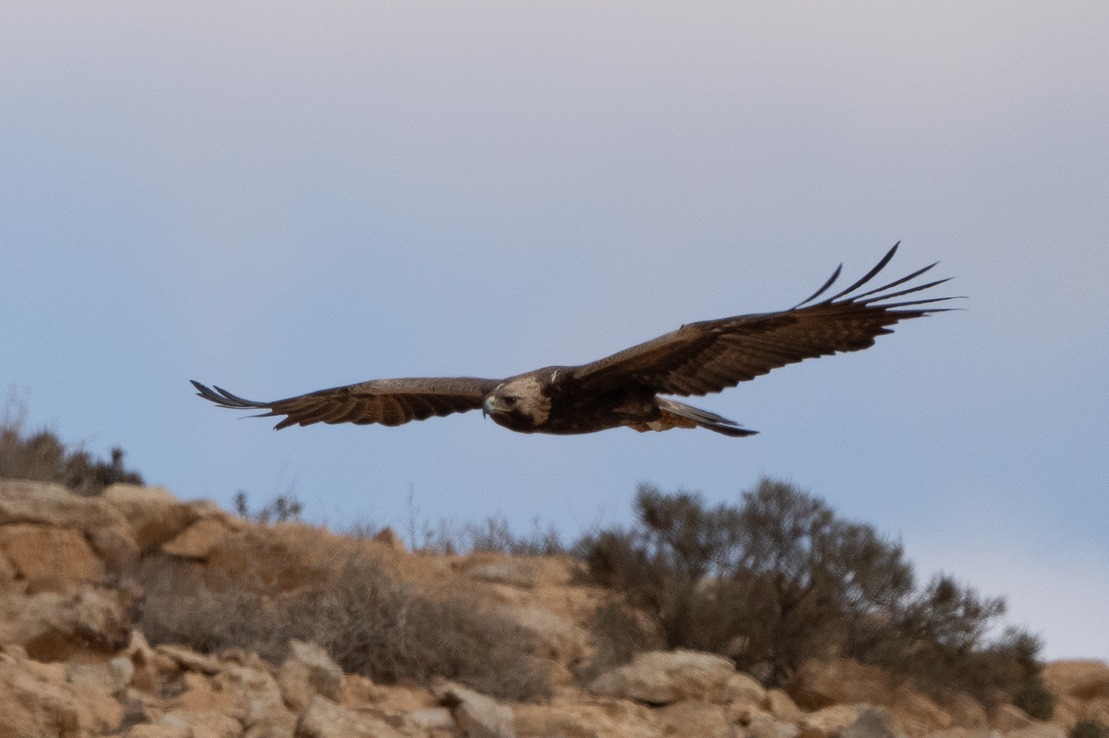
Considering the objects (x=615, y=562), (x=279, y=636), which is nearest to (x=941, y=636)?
(x=615, y=562)

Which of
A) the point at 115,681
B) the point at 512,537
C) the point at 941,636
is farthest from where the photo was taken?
the point at 512,537

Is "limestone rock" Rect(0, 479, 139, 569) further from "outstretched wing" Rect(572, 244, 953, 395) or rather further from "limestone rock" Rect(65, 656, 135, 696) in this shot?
"outstretched wing" Rect(572, 244, 953, 395)

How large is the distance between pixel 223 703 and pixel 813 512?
7.53 metres

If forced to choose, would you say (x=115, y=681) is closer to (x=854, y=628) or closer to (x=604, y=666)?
(x=604, y=666)

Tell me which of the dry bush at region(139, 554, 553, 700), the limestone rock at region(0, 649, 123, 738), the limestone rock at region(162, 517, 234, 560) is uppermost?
the limestone rock at region(162, 517, 234, 560)

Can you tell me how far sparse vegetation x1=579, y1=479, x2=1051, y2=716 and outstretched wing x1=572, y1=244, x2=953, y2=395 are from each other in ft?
21.0

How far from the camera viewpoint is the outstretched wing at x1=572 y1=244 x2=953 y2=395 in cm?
781

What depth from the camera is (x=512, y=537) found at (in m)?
18.8

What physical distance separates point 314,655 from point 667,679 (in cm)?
294

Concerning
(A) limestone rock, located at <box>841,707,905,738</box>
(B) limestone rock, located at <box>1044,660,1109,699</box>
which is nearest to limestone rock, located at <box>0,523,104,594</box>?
(A) limestone rock, located at <box>841,707,905,738</box>

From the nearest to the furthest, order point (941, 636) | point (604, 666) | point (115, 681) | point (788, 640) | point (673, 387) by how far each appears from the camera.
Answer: point (673, 387) < point (115, 681) < point (604, 666) < point (788, 640) < point (941, 636)

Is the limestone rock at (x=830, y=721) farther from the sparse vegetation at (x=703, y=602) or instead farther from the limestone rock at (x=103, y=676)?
the limestone rock at (x=103, y=676)

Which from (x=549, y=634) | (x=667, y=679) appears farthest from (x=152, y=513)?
(x=667, y=679)

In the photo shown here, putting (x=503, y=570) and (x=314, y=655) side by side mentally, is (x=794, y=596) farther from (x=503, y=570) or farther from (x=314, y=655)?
(x=314, y=655)
